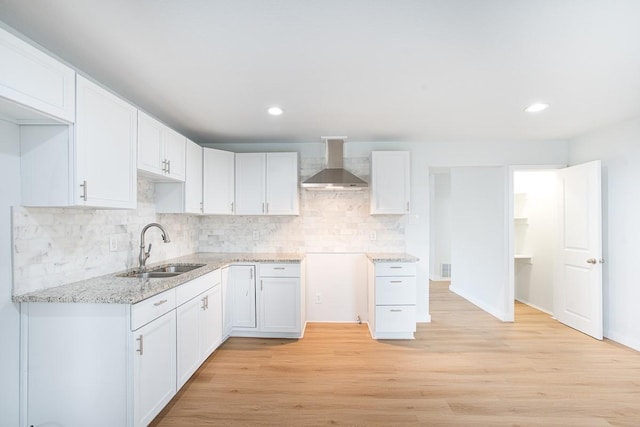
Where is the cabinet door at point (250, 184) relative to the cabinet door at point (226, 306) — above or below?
above

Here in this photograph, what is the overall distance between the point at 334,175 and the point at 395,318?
5.98 ft

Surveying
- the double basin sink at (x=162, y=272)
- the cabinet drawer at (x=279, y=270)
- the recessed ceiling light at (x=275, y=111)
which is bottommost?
the cabinet drawer at (x=279, y=270)

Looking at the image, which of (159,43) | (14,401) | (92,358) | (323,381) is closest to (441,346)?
(323,381)

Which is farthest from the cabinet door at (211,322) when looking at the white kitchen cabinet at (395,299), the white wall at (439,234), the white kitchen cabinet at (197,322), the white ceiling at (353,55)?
the white wall at (439,234)

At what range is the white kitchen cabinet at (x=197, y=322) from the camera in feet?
7.39

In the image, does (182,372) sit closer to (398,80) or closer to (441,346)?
(441,346)

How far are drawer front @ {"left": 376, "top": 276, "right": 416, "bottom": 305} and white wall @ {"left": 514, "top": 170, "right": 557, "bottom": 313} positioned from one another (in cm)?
251

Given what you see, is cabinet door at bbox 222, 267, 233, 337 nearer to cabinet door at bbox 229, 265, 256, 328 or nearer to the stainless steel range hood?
cabinet door at bbox 229, 265, 256, 328

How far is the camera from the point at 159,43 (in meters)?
1.76

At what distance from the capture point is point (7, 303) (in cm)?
165

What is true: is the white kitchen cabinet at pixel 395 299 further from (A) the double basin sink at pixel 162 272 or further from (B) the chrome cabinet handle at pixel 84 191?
(B) the chrome cabinet handle at pixel 84 191

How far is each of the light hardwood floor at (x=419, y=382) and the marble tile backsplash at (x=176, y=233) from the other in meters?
1.18

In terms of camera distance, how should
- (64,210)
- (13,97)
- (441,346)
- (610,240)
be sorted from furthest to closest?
(610,240)
(441,346)
(64,210)
(13,97)

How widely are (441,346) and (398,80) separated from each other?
272 centimetres
